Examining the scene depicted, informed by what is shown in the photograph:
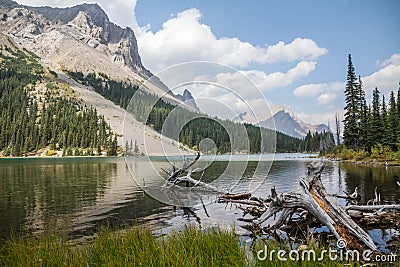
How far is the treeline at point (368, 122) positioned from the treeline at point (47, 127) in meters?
105

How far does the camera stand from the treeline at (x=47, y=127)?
486 feet

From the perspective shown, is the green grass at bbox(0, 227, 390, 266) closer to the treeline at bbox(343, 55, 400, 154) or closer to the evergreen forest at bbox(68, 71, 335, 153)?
the evergreen forest at bbox(68, 71, 335, 153)

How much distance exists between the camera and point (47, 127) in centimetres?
15800

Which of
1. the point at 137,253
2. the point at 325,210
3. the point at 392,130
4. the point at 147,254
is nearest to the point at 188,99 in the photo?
the point at 325,210

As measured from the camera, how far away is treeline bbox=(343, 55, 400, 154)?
2352 inches

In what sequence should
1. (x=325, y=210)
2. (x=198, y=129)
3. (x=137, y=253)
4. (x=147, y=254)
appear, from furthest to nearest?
1. (x=198, y=129)
2. (x=325, y=210)
3. (x=137, y=253)
4. (x=147, y=254)

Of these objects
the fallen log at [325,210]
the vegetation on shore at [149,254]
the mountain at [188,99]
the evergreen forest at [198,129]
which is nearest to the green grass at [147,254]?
the vegetation on shore at [149,254]

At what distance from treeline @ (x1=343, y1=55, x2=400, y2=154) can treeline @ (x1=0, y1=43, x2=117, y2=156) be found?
105165 mm

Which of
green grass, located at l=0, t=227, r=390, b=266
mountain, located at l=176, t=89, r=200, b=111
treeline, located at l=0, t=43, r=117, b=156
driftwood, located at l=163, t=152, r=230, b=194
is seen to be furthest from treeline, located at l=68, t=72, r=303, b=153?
treeline, located at l=0, t=43, r=117, b=156

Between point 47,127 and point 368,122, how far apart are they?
14755 centimetres

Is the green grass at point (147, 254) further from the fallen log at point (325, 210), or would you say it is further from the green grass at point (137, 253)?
the fallen log at point (325, 210)

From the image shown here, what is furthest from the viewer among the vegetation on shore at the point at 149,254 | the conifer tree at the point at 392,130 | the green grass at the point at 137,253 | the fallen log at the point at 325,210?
the conifer tree at the point at 392,130

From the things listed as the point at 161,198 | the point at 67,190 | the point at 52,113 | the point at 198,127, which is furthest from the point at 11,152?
the point at 198,127

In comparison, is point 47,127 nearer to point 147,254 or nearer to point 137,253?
point 137,253
